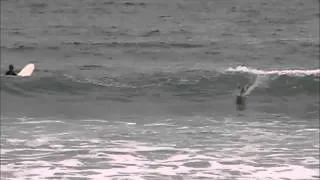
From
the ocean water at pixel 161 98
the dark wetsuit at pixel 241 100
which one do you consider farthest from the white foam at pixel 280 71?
the dark wetsuit at pixel 241 100

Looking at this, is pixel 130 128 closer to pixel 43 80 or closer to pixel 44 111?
pixel 44 111

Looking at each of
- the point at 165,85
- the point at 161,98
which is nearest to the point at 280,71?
the point at 165,85

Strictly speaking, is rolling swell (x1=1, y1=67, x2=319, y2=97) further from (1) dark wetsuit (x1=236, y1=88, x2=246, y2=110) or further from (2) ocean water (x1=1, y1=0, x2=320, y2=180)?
(1) dark wetsuit (x1=236, y1=88, x2=246, y2=110)

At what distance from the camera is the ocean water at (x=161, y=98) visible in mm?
10531

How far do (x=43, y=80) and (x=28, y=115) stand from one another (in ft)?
21.3

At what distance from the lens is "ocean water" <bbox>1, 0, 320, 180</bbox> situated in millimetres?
10531

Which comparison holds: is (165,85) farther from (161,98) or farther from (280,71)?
(280,71)

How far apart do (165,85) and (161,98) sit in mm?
2067

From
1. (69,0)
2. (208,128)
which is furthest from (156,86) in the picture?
(69,0)

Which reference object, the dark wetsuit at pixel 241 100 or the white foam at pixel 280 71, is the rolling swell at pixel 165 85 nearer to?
the white foam at pixel 280 71

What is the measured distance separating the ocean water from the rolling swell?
0.04m

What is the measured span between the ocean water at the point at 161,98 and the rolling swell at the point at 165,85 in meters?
0.04

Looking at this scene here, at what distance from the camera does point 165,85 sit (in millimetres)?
21375

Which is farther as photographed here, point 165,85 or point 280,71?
point 280,71
